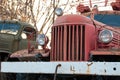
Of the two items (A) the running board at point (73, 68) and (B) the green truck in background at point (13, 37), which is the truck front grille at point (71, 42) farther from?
(B) the green truck in background at point (13, 37)

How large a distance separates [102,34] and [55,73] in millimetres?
1148

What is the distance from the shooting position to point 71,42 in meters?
7.99

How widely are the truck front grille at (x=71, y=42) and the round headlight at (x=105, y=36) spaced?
35 centimetres

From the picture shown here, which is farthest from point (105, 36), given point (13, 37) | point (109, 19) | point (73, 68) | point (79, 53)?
point (13, 37)

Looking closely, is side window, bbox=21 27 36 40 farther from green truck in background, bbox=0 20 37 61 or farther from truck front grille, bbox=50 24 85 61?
truck front grille, bbox=50 24 85 61

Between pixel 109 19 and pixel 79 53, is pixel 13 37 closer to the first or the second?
pixel 109 19

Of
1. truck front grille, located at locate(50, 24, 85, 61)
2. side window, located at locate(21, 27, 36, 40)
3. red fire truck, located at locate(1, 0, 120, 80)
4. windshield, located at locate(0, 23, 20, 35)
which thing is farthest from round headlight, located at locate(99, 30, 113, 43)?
windshield, located at locate(0, 23, 20, 35)

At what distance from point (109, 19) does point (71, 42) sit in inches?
82.6

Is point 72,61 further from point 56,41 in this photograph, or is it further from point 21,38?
point 21,38

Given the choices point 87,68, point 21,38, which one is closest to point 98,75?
point 87,68

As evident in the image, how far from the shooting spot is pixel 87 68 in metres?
7.50

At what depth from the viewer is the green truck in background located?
13038mm

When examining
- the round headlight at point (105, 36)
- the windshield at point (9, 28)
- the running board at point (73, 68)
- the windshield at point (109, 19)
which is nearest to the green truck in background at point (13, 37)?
the windshield at point (9, 28)

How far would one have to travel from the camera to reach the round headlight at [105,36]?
7859mm
